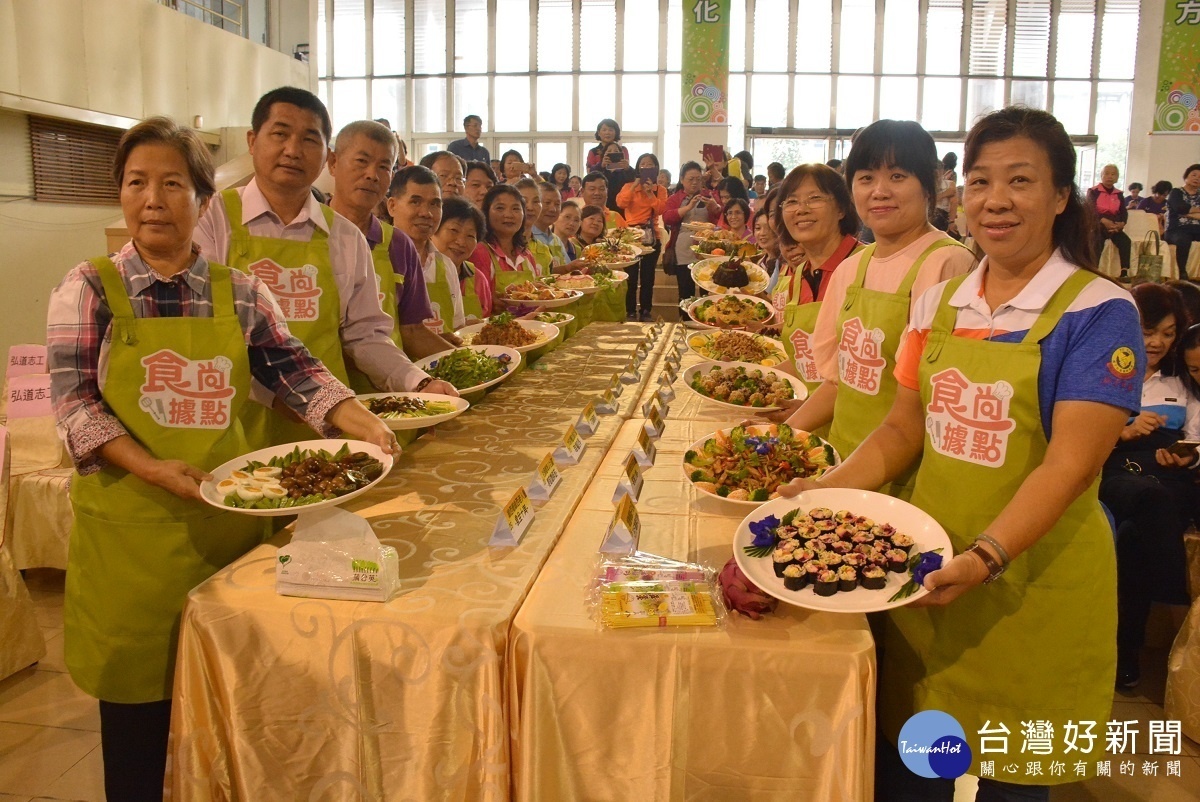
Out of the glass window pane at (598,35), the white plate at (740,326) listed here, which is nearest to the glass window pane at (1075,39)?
the glass window pane at (598,35)

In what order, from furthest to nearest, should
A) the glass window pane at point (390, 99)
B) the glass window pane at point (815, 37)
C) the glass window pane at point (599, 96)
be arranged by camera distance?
the glass window pane at point (390, 99), the glass window pane at point (599, 96), the glass window pane at point (815, 37)

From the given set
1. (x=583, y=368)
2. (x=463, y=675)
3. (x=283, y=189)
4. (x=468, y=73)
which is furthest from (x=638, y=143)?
(x=463, y=675)

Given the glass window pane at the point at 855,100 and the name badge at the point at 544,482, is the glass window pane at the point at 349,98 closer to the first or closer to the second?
the glass window pane at the point at 855,100

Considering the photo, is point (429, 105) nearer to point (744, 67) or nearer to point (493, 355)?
point (744, 67)

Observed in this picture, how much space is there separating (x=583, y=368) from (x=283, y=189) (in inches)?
63.5

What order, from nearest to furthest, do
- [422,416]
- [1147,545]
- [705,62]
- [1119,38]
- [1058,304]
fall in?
1. [1058,304]
2. [422,416]
3. [1147,545]
4. [705,62]
5. [1119,38]

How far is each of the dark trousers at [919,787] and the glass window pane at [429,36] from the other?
16162mm

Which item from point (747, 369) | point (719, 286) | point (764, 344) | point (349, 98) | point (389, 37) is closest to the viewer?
point (747, 369)

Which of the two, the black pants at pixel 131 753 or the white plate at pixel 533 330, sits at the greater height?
the white plate at pixel 533 330

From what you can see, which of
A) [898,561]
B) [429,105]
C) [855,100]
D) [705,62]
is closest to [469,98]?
[429,105]

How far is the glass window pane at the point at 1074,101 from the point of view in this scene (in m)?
15.1

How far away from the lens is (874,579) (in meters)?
1.33

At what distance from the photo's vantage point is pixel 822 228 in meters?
2.68

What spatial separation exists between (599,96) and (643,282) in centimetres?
799
